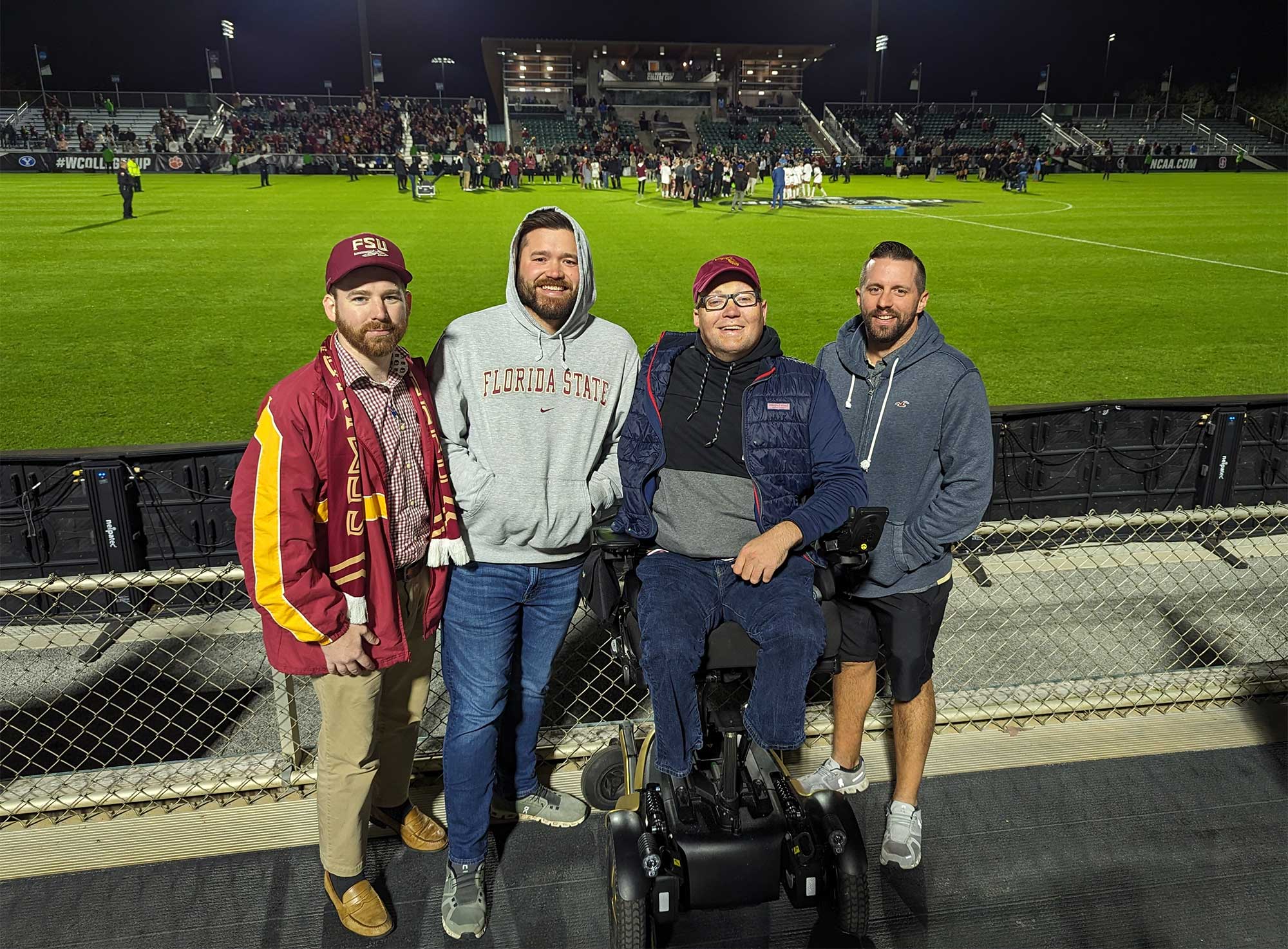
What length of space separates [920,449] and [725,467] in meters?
0.77

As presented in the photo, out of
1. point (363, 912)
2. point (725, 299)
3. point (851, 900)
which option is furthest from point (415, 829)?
point (725, 299)

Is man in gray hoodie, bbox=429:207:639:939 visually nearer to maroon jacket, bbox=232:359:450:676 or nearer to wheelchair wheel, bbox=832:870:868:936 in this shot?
maroon jacket, bbox=232:359:450:676

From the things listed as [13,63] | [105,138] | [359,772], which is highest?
[13,63]

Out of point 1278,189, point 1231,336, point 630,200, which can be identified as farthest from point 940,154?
point 1231,336

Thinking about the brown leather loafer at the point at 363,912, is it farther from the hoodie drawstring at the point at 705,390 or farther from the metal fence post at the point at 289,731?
the hoodie drawstring at the point at 705,390

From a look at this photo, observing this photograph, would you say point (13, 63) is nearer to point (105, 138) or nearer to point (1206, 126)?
point (105, 138)

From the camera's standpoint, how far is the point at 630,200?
84.9 ft

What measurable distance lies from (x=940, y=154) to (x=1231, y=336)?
34925 millimetres

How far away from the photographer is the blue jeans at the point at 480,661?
2.48 meters

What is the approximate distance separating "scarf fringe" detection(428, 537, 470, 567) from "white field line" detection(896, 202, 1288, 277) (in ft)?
56.5

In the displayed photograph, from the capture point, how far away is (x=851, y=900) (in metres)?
2.37

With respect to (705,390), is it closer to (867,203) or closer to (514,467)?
(514,467)

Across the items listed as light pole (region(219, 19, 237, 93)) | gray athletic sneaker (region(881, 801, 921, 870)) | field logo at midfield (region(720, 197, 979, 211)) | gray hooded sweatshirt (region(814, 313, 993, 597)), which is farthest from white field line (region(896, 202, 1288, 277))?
light pole (region(219, 19, 237, 93))

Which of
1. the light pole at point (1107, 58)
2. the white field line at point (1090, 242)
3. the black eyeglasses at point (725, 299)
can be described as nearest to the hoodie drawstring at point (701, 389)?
the black eyeglasses at point (725, 299)
